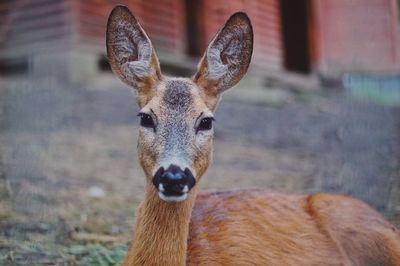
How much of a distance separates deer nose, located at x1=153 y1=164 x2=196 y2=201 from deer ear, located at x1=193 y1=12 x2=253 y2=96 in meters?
0.84

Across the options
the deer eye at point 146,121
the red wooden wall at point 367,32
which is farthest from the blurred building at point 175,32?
the deer eye at point 146,121

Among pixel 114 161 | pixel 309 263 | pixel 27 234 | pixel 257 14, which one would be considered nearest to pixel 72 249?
pixel 27 234

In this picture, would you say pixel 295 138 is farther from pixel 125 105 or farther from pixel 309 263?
pixel 309 263

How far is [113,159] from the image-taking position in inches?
320

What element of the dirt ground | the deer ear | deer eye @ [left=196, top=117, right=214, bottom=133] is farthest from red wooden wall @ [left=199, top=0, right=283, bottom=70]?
deer eye @ [left=196, top=117, right=214, bottom=133]

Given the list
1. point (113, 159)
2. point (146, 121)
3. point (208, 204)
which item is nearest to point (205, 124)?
point (146, 121)

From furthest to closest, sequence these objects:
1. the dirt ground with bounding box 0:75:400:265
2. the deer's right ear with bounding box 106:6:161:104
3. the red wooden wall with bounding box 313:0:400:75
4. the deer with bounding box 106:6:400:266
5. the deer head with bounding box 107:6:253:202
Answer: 1. the red wooden wall with bounding box 313:0:400:75
2. the dirt ground with bounding box 0:75:400:265
3. the deer's right ear with bounding box 106:6:161:104
4. the deer with bounding box 106:6:400:266
5. the deer head with bounding box 107:6:253:202

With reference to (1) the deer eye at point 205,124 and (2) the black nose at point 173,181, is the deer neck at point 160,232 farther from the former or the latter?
(2) the black nose at point 173,181

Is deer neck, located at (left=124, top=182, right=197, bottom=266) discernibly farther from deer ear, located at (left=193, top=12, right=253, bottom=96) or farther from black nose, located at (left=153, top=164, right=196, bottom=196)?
deer ear, located at (left=193, top=12, right=253, bottom=96)

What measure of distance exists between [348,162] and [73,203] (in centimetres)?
340

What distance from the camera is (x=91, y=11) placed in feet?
42.7

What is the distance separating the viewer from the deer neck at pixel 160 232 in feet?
11.2

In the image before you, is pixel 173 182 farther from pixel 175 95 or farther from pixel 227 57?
pixel 227 57

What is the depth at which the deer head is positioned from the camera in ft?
10.5
